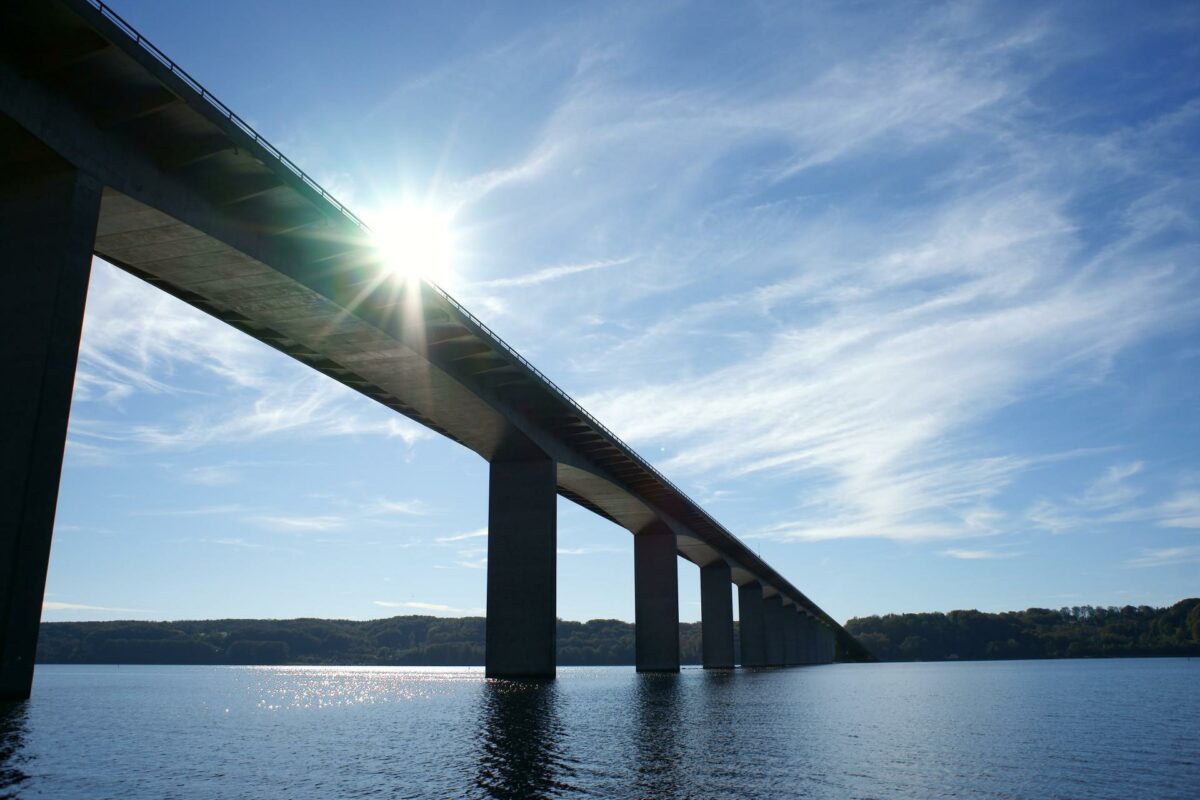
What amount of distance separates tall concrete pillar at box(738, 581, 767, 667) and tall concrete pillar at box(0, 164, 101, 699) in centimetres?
9922

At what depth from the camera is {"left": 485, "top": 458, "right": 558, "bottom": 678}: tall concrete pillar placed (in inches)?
1973

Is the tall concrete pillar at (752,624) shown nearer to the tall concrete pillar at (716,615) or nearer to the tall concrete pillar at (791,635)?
the tall concrete pillar at (716,615)

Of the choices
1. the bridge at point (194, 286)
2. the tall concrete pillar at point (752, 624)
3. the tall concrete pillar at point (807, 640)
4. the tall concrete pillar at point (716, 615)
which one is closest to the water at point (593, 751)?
the bridge at point (194, 286)

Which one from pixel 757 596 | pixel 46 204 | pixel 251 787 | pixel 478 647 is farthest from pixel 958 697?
pixel 478 647

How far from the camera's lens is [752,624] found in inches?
4606

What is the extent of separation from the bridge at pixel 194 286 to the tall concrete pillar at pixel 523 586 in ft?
0.37

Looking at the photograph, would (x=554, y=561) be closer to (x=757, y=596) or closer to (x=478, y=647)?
(x=757, y=596)

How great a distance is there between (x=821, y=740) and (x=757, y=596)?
10007 cm

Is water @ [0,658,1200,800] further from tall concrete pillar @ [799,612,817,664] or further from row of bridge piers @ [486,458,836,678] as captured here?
tall concrete pillar @ [799,612,817,664]

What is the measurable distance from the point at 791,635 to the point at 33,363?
143948 millimetres

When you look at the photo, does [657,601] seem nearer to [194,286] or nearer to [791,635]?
[194,286]

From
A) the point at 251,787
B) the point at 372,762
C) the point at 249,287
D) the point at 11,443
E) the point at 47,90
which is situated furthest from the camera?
the point at 249,287

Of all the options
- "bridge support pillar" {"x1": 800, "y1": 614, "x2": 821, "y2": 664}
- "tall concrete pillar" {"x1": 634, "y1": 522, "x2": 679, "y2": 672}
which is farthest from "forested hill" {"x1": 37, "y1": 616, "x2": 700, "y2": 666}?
"tall concrete pillar" {"x1": 634, "y1": 522, "x2": 679, "y2": 672}

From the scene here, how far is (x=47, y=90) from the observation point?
2219 centimetres
